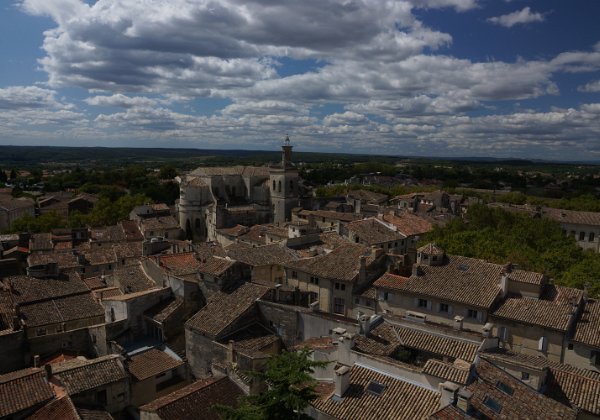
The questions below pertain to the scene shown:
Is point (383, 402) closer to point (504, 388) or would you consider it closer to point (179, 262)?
point (504, 388)

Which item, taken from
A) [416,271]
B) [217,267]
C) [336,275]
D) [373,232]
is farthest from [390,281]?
[373,232]

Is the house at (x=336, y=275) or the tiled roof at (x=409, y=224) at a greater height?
→ the house at (x=336, y=275)

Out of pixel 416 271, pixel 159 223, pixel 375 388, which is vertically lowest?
pixel 159 223

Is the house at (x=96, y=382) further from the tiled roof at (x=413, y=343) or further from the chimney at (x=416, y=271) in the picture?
the chimney at (x=416, y=271)

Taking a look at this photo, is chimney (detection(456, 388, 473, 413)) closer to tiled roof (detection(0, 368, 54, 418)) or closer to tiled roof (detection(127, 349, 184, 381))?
tiled roof (detection(127, 349, 184, 381))

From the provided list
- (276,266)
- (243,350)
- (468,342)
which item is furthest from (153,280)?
(468,342)

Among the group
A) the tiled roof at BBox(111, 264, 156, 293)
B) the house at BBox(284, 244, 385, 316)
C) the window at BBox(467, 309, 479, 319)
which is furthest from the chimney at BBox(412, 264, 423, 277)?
the tiled roof at BBox(111, 264, 156, 293)

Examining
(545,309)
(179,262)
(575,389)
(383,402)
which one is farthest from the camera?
(179,262)

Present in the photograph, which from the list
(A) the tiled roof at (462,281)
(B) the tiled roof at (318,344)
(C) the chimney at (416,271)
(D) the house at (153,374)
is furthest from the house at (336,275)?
(D) the house at (153,374)
